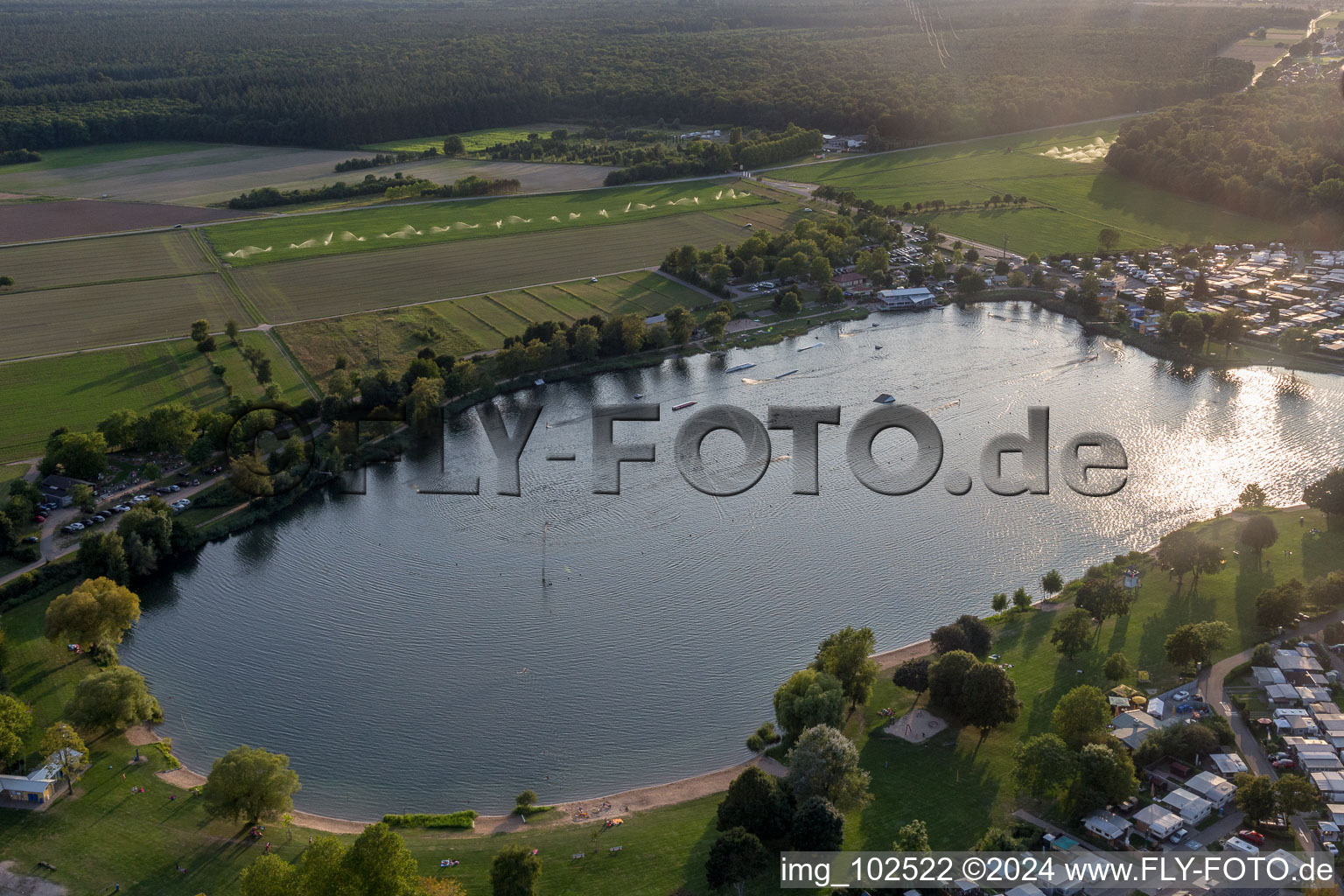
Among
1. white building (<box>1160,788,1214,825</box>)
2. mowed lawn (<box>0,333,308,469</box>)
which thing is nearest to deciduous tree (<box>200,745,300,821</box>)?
white building (<box>1160,788,1214,825</box>)

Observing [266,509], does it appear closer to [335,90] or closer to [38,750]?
[38,750]

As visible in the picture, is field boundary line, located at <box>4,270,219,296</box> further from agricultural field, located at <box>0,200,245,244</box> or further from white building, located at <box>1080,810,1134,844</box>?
white building, located at <box>1080,810,1134,844</box>

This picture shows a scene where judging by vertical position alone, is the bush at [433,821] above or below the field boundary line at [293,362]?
below

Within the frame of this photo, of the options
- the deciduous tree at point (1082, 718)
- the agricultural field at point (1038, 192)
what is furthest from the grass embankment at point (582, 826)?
the agricultural field at point (1038, 192)

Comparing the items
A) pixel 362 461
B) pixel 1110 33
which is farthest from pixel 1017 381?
pixel 1110 33

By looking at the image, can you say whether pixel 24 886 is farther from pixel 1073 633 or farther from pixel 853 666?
pixel 1073 633

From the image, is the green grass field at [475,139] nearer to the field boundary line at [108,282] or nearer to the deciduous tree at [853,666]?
the field boundary line at [108,282]

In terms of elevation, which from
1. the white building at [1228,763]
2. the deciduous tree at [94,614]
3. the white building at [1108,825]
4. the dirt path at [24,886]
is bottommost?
the dirt path at [24,886]
